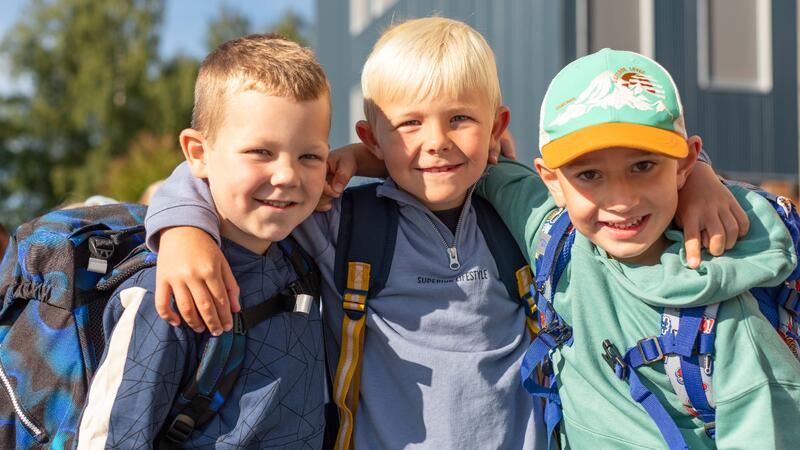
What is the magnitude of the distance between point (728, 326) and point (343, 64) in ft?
53.6

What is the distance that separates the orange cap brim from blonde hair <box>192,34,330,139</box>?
747mm

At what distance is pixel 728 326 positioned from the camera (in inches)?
88.3

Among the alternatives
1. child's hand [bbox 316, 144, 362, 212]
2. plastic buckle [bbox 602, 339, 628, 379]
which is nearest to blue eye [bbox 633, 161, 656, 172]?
plastic buckle [bbox 602, 339, 628, 379]

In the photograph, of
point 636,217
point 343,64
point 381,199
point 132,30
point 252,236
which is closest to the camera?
point 636,217

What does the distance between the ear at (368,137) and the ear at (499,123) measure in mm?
397

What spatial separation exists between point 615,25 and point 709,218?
10190 mm

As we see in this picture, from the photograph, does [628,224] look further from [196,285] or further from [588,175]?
[196,285]

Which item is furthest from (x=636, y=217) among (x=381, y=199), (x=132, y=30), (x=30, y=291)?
(x=132, y=30)

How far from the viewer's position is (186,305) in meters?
2.25

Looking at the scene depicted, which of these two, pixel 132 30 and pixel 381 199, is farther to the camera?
pixel 132 30

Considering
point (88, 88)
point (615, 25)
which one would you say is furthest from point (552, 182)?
point (88, 88)

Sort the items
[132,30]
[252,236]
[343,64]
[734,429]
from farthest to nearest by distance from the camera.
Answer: [132,30]
[343,64]
[252,236]
[734,429]

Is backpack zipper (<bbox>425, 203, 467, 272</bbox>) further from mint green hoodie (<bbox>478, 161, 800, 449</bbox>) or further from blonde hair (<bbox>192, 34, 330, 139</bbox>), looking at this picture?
blonde hair (<bbox>192, 34, 330, 139</bbox>)

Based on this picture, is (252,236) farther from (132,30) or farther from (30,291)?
(132,30)
